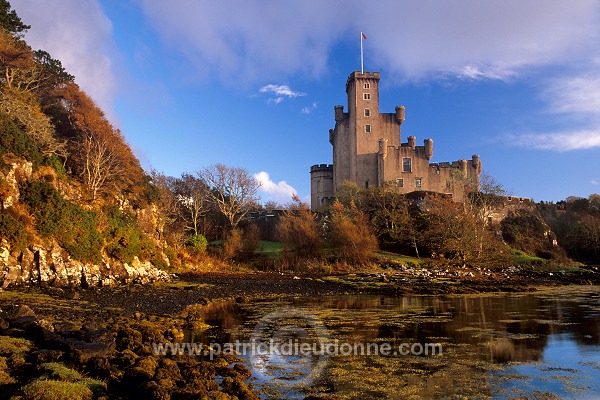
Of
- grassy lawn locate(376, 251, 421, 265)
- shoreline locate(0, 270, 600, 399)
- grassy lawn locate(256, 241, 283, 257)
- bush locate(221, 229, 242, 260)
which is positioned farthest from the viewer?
grassy lawn locate(256, 241, 283, 257)

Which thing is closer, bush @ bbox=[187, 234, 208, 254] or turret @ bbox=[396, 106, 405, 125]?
bush @ bbox=[187, 234, 208, 254]

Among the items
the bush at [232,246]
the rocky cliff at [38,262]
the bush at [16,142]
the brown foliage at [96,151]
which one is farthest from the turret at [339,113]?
the bush at [16,142]

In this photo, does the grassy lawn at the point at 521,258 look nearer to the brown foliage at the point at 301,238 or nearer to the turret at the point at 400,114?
the brown foliage at the point at 301,238

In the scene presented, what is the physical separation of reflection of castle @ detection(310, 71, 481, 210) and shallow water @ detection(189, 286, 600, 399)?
41.7 metres

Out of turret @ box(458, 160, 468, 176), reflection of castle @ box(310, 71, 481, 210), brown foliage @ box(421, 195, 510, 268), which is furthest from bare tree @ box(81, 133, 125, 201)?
turret @ box(458, 160, 468, 176)

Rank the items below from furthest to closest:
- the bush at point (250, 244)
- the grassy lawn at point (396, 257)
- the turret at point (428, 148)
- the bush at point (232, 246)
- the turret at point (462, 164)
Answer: the turret at point (462, 164) < the turret at point (428, 148) < the bush at point (250, 244) < the bush at point (232, 246) < the grassy lawn at point (396, 257)

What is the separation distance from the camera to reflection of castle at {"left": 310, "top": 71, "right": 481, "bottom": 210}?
62219 millimetres

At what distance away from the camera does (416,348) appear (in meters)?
12.0

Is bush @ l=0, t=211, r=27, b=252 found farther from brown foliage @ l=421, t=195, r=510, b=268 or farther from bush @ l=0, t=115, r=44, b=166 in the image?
brown foliage @ l=421, t=195, r=510, b=268

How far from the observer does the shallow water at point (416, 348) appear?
876cm

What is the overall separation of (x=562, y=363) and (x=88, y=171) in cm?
3003

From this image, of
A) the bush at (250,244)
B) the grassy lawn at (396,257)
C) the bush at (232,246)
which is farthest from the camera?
the bush at (250,244)

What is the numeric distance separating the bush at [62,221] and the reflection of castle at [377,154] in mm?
37850

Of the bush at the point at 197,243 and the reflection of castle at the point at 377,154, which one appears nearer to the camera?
the bush at the point at 197,243
